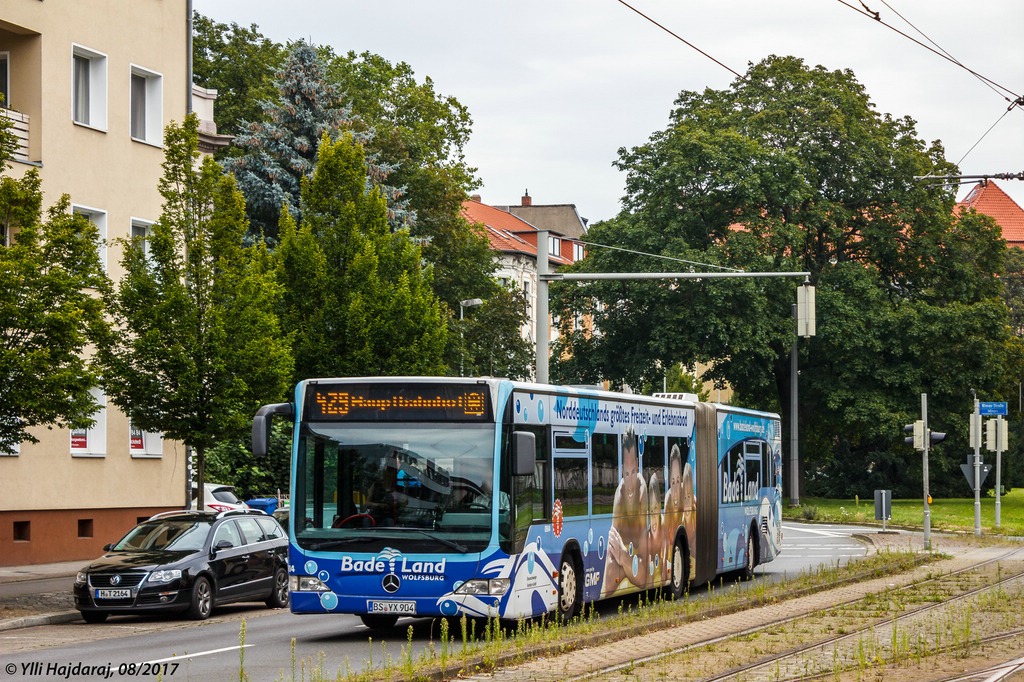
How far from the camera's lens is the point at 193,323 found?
78.0ft

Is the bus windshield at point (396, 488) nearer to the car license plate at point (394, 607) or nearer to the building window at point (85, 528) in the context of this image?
the car license plate at point (394, 607)

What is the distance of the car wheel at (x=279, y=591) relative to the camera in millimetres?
21919

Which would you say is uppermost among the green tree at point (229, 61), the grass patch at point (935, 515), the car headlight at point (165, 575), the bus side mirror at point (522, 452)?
the green tree at point (229, 61)

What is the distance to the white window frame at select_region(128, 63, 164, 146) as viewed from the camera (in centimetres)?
3503

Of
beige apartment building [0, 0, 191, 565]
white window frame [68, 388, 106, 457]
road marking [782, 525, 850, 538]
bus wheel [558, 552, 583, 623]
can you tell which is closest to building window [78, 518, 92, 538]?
beige apartment building [0, 0, 191, 565]

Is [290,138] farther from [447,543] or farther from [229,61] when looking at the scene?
[447,543]

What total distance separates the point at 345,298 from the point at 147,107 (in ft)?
24.8

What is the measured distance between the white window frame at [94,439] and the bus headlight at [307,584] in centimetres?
1794

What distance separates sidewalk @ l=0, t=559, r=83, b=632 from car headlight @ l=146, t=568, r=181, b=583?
1.61 m

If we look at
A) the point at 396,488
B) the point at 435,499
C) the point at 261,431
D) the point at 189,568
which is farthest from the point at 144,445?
the point at 435,499

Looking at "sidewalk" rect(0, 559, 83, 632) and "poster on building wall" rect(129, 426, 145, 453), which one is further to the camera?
→ "poster on building wall" rect(129, 426, 145, 453)

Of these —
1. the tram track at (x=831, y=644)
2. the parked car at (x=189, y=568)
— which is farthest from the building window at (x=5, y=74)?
the tram track at (x=831, y=644)

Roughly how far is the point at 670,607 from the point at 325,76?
32.3 metres

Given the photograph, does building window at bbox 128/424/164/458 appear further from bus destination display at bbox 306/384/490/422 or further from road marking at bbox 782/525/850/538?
bus destination display at bbox 306/384/490/422
